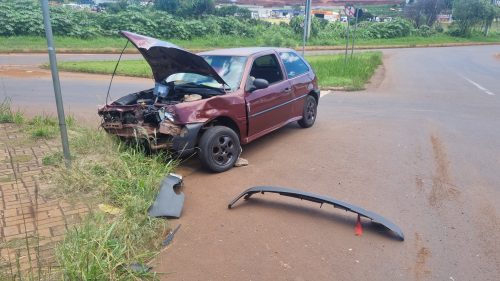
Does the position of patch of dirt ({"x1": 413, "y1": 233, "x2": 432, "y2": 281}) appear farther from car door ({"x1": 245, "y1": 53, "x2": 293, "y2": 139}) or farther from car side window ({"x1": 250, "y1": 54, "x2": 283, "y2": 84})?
car side window ({"x1": 250, "y1": 54, "x2": 283, "y2": 84})

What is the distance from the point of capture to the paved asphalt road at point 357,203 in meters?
3.55

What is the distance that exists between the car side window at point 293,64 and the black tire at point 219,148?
2.09 metres

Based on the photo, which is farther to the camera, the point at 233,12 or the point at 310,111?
the point at 233,12

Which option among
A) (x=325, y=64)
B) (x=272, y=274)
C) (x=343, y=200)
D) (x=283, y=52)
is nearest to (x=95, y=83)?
(x=283, y=52)

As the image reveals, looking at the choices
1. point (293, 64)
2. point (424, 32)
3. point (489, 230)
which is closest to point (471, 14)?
point (424, 32)

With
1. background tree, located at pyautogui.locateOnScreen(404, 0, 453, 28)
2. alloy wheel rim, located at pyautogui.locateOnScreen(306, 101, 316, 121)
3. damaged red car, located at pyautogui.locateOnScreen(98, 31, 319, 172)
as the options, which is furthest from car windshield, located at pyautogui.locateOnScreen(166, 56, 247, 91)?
background tree, located at pyautogui.locateOnScreen(404, 0, 453, 28)

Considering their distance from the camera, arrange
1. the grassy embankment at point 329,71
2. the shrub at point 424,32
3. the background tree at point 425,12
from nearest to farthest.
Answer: the grassy embankment at point 329,71 → the shrub at point 424,32 → the background tree at point 425,12

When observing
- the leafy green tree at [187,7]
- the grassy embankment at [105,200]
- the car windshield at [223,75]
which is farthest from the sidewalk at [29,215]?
the leafy green tree at [187,7]

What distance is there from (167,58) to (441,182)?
3.97 m

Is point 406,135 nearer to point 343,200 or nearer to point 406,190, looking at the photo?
point 406,190

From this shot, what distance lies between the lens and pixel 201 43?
2864 centimetres

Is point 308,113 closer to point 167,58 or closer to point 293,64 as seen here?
point 293,64

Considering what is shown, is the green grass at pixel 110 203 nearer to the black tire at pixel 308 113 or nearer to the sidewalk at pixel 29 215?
the sidewalk at pixel 29 215

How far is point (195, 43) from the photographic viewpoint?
2842cm
